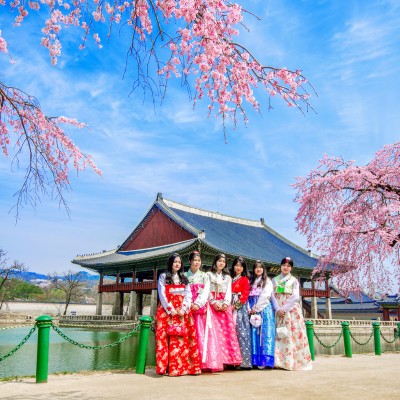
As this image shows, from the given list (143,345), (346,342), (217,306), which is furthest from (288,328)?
(346,342)

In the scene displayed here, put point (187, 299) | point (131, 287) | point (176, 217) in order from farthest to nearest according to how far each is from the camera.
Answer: point (176, 217)
point (131, 287)
point (187, 299)

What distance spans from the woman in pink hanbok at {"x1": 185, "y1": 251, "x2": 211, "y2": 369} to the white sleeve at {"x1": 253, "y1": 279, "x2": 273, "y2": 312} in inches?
33.8

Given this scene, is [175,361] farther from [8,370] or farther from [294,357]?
[8,370]

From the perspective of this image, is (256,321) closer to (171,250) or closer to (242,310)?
(242,310)

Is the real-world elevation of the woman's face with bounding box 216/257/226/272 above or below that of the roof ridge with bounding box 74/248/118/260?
below

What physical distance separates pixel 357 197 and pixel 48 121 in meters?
10.5

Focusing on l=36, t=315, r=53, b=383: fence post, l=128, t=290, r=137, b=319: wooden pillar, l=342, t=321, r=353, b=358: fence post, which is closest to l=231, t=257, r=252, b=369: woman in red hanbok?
l=36, t=315, r=53, b=383: fence post

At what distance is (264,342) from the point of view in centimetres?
632

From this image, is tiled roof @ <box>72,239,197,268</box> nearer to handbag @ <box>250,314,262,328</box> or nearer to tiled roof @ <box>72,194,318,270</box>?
tiled roof @ <box>72,194,318,270</box>

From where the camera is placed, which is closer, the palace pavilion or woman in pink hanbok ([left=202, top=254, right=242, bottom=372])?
woman in pink hanbok ([left=202, top=254, right=242, bottom=372])

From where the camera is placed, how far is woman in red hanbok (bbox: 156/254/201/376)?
5.63 metres

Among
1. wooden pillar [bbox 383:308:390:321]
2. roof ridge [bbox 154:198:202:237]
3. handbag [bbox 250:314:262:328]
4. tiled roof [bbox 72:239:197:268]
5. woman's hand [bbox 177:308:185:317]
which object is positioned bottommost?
wooden pillar [bbox 383:308:390:321]

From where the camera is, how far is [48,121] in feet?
20.7

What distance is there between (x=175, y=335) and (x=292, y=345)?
198 centimetres
